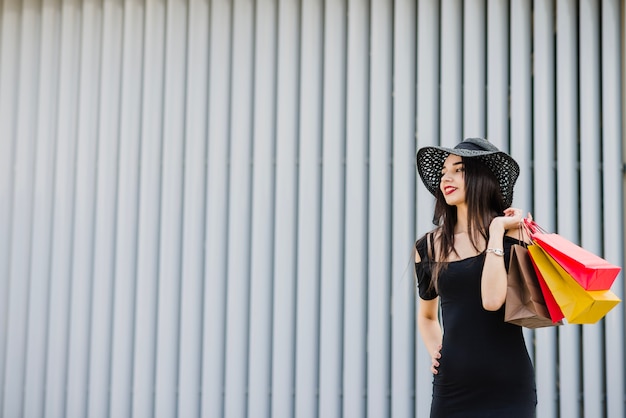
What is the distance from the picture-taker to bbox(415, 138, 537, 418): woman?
2723mm

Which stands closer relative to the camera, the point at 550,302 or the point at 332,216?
the point at 550,302

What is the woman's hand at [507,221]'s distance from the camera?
2.69 meters

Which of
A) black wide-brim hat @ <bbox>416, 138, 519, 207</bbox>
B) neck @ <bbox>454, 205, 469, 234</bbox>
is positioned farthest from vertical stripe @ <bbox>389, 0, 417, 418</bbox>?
neck @ <bbox>454, 205, 469, 234</bbox>

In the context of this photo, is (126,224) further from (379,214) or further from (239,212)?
(379,214)

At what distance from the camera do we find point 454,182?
9.41 ft

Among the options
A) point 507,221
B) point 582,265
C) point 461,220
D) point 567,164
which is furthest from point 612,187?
point 582,265

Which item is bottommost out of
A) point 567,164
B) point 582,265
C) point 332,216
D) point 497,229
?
point 582,265

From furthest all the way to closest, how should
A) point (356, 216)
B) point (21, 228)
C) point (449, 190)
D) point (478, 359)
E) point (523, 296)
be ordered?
point (21, 228) < point (356, 216) < point (449, 190) < point (478, 359) < point (523, 296)

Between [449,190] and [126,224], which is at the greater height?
[449,190]

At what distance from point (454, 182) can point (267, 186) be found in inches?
69.3

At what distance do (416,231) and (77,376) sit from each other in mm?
2216

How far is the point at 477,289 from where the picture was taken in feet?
9.07

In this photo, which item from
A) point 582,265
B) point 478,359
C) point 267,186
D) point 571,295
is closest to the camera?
point 582,265

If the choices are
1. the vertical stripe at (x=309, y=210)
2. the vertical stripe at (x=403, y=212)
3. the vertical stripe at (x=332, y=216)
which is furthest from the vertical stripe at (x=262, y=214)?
the vertical stripe at (x=403, y=212)
